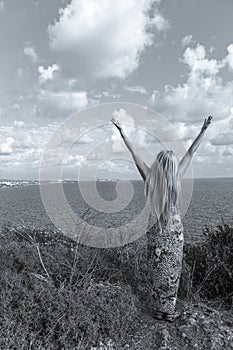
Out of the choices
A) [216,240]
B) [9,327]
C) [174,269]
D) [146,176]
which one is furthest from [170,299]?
[216,240]

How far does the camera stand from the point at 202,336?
4574 mm

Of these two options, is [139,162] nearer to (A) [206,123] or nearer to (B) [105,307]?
(A) [206,123]

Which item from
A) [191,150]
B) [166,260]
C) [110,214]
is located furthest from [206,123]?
[110,214]

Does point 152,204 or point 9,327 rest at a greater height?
point 152,204

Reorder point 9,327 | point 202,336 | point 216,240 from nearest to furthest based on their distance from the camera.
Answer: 1. point 9,327
2. point 202,336
3. point 216,240

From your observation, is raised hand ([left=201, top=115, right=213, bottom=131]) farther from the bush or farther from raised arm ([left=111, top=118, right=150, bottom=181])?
the bush

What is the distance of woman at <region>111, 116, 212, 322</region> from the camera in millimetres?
4723

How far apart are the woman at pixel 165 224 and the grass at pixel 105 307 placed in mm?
433

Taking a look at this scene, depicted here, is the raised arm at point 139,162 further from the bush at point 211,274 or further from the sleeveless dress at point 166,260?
the bush at point 211,274

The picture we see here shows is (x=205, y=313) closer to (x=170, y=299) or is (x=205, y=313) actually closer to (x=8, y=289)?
(x=170, y=299)

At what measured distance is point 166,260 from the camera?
4828 millimetres

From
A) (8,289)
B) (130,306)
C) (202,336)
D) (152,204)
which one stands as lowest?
(202,336)

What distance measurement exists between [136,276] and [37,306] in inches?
86.9

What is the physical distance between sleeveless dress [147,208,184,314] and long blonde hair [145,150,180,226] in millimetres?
119
